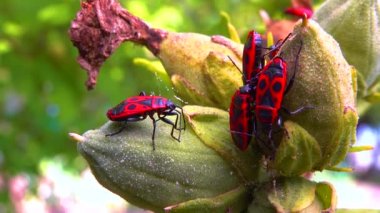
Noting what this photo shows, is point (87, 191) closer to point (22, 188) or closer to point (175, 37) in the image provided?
point (22, 188)

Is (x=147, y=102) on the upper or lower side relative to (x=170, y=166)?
upper

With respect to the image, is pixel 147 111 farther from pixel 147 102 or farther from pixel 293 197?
pixel 293 197

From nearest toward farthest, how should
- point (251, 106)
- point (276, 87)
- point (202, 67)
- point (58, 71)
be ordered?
point (276, 87) → point (251, 106) → point (202, 67) → point (58, 71)

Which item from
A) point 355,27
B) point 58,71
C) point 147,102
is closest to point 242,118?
point 147,102

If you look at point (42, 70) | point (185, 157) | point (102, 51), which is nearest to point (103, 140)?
point (185, 157)

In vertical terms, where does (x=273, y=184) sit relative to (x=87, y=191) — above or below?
above

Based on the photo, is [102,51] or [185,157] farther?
[102,51]
